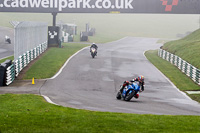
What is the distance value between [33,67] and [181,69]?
11788mm

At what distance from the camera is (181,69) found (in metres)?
30.1

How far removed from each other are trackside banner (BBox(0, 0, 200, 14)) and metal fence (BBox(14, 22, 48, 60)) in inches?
137

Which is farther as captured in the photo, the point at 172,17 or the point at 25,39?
A: the point at 172,17

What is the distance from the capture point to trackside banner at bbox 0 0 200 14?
122 feet

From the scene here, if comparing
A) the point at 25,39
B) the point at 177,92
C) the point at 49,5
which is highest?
the point at 49,5

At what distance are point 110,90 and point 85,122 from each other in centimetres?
1023

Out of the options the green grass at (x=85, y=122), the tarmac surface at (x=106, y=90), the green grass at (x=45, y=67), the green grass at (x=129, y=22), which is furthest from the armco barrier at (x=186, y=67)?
the green grass at (x=129, y=22)

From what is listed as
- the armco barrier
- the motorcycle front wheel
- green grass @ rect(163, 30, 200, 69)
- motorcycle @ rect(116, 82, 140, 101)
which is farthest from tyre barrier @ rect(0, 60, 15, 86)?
green grass @ rect(163, 30, 200, 69)

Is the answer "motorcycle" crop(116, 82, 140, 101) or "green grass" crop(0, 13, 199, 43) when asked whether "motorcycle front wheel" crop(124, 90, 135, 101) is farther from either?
"green grass" crop(0, 13, 199, 43)

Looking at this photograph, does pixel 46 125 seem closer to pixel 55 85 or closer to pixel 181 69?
pixel 55 85

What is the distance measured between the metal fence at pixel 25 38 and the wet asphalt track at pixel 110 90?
3.36 m

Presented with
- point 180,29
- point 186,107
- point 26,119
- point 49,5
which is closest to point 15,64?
point 186,107

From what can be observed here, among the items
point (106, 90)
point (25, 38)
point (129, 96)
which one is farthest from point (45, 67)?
point (129, 96)

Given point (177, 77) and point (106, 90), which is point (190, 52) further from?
point (106, 90)
